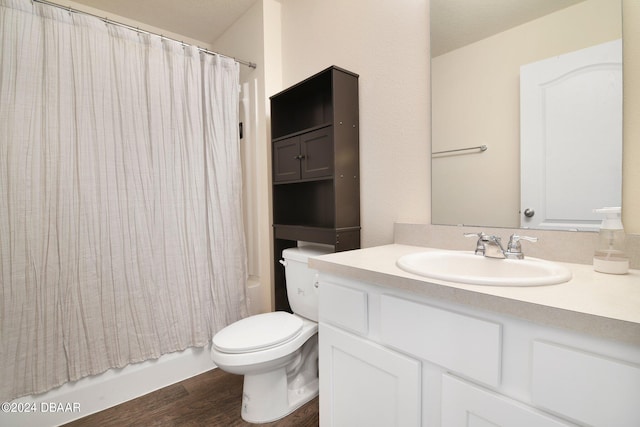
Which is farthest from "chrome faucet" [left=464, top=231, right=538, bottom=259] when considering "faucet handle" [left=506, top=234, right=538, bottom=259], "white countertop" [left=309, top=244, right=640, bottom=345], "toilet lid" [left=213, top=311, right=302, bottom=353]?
"toilet lid" [left=213, top=311, right=302, bottom=353]

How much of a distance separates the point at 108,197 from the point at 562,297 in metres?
1.91

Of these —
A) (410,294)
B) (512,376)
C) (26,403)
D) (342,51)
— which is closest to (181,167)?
(342,51)

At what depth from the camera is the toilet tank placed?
159 centimetres

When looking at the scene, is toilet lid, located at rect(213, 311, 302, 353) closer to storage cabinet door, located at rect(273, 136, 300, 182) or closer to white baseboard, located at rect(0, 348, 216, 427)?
white baseboard, located at rect(0, 348, 216, 427)

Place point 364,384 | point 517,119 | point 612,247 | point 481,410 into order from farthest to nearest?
1. point 517,119
2. point 364,384
3. point 612,247
4. point 481,410

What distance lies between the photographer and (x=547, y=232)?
3.30 feet

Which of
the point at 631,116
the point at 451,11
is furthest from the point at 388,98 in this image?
the point at 631,116

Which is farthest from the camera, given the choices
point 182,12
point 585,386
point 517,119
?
point 182,12

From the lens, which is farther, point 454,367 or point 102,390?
point 102,390

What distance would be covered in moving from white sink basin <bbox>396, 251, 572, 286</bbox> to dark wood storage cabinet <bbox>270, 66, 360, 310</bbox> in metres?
0.55

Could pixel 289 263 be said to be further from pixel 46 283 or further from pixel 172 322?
pixel 46 283

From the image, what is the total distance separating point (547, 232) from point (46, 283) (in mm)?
2145

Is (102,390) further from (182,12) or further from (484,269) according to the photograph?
(182,12)

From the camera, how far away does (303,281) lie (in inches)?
64.6
